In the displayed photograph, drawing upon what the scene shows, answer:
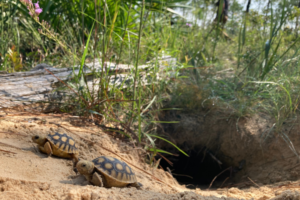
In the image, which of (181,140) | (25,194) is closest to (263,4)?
(181,140)

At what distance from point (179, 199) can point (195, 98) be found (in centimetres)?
221

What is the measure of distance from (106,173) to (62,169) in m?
0.35

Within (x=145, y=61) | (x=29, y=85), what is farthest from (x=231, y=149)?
(x=29, y=85)

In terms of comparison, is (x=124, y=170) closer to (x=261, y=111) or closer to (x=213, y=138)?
(x=213, y=138)

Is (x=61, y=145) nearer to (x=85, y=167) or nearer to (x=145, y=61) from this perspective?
(x=85, y=167)

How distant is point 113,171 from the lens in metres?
1.61

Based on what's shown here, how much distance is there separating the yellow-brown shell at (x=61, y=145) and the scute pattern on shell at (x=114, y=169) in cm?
27

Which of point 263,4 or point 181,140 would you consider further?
point 263,4

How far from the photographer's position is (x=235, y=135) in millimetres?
3189

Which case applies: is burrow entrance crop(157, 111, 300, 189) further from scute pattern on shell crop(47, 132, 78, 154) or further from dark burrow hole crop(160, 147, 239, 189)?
scute pattern on shell crop(47, 132, 78, 154)

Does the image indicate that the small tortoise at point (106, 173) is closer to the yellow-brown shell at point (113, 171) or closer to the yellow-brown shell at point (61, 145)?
the yellow-brown shell at point (113, 171)

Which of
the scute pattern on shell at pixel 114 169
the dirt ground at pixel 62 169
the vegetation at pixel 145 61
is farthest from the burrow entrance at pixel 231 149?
the scute pattern on shell at pixel 114 169

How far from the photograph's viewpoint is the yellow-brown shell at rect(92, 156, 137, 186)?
1.59 metres

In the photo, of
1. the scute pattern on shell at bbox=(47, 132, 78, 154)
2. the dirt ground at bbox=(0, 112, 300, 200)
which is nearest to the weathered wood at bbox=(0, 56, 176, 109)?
the dirt ground at bbox=(0, 112, 300, 200)
